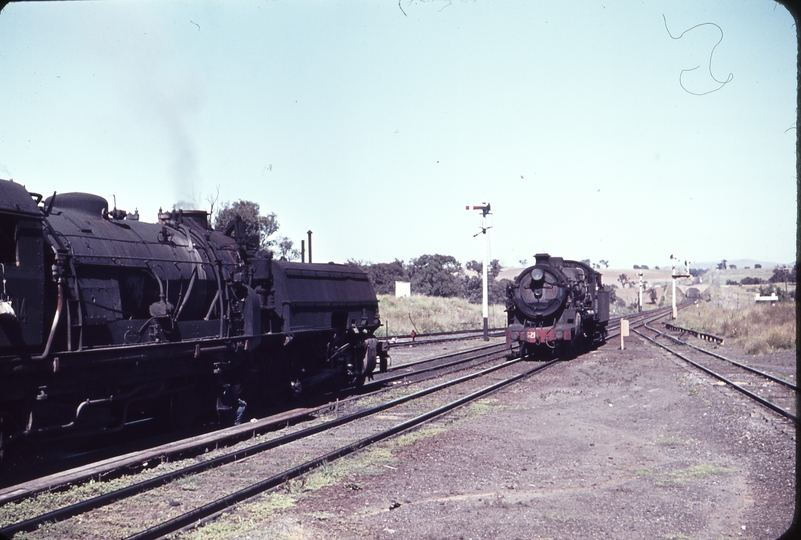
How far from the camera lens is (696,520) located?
20.9ft

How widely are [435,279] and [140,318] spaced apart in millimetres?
64249

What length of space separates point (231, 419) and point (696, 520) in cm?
767

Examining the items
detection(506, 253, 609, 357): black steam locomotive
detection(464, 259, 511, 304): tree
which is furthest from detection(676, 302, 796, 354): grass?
detection(464, 259, 511, 304): tree

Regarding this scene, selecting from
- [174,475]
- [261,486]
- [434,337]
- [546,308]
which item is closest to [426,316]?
[434,337]

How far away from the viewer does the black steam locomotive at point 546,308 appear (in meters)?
22.0

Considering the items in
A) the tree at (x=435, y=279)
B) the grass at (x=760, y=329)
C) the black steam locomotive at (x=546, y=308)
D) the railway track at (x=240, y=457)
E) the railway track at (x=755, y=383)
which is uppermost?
the tree at (x=435, y=279)

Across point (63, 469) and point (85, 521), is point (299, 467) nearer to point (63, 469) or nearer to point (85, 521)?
point (85, 521)

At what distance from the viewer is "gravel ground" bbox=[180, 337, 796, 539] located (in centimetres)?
616

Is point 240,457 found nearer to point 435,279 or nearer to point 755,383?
point 755,383

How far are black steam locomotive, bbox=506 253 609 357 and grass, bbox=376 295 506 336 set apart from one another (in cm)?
1525

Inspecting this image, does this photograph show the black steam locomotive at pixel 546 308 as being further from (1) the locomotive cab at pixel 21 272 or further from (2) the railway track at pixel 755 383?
(1) the locomotive cab at pixel 21 272

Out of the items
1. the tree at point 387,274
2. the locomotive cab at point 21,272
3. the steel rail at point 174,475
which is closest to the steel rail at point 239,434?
the steel rail at point 174,475

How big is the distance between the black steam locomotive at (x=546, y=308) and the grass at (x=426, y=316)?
50.0ft

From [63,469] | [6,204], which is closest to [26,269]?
[6,204]
